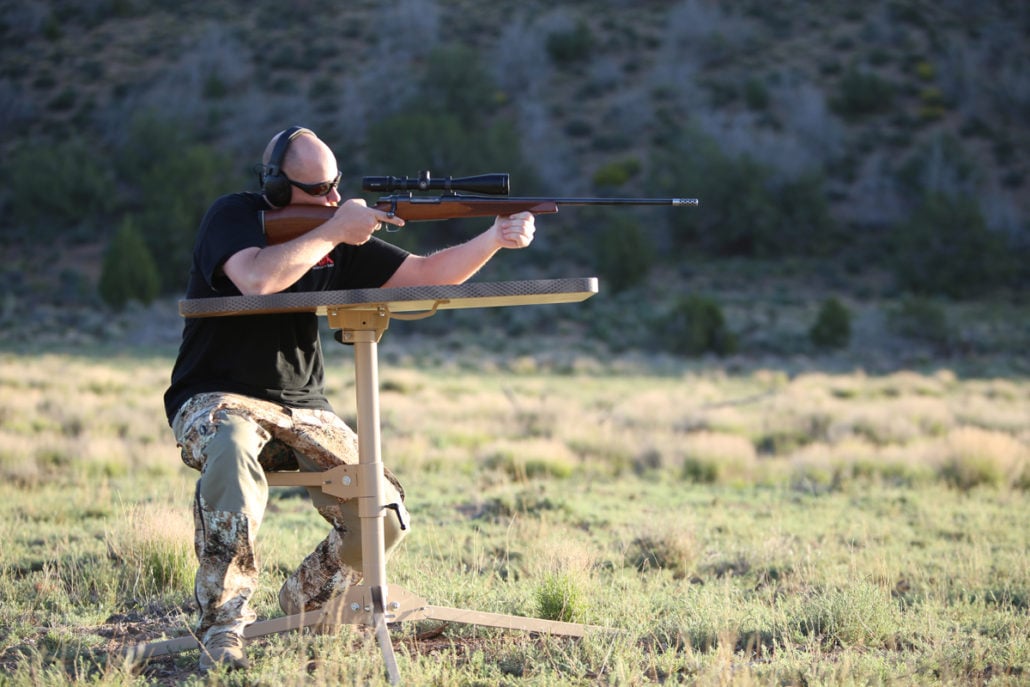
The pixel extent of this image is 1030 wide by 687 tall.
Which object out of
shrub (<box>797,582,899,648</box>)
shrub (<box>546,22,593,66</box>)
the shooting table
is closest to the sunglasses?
the shooting table

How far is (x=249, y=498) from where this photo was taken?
367 centimetres

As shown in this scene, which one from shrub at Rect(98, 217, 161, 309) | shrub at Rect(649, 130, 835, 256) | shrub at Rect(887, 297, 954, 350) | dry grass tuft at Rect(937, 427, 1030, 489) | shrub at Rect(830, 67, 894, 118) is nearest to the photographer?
dry grass tuft at Rect(937, 427, 1030, 489)

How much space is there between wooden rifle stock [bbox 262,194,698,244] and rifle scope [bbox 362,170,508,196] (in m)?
0.04

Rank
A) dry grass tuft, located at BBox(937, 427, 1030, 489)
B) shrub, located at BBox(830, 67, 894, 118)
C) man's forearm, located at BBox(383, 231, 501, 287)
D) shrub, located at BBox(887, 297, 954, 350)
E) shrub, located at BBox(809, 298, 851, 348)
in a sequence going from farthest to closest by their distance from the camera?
shrub, located at BBox(830, 67, 894, 118) < shrub, located at BBox(887, 297, 954, 350) < shrub, located at BBox(809, 298, 851, 348) < dry grass tuft, located at BBox(937, 427, 1030, 489) < man's forearm, located at BBox(383, 231, 501, 287)

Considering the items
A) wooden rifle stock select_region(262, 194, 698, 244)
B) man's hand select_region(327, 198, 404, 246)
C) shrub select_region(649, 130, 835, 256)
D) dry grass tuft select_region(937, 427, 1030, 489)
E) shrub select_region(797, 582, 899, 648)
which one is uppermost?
shrub select_region(649, 130, 835, 256)

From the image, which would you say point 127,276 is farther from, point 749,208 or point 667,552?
point 667,552

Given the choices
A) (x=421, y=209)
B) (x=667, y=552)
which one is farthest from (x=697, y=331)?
(x=421, y=209)

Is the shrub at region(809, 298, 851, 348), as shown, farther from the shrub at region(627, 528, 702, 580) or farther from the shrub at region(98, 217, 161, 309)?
the shrub at region(627, 528, 702, 580)

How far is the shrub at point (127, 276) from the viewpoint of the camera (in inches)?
1347

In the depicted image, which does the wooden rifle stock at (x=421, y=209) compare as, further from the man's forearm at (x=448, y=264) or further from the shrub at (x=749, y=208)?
the shrub at (x=749, y=208)

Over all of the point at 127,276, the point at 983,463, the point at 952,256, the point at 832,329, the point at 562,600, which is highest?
the point at 127,276

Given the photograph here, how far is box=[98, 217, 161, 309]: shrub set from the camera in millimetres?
34219

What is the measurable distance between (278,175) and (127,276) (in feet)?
106

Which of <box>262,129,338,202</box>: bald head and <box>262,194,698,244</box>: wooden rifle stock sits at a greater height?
<box>262,129,338,202</box>: bald head
